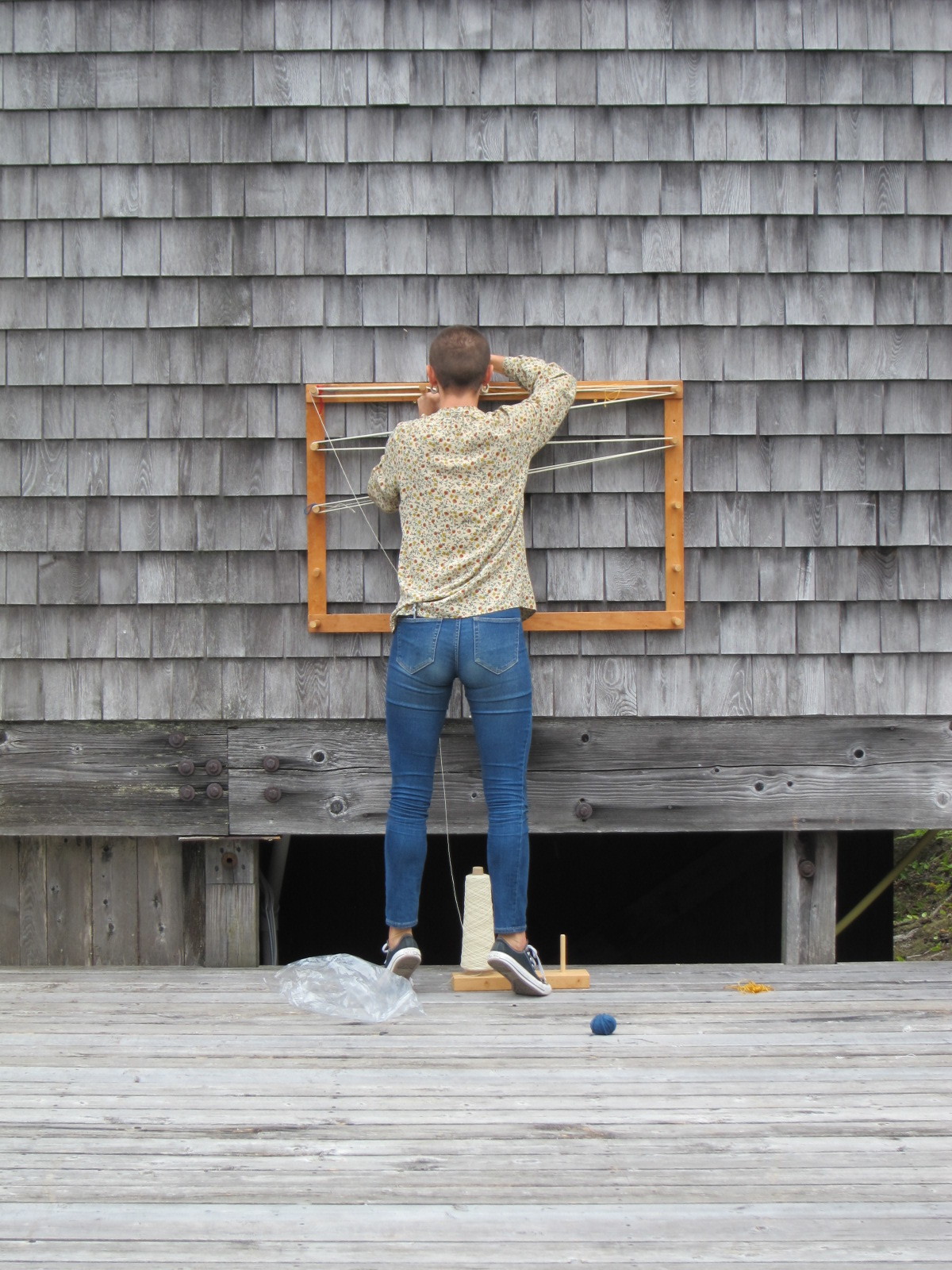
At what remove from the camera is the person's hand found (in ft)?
11.8

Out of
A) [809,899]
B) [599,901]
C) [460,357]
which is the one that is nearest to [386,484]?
[460,357]

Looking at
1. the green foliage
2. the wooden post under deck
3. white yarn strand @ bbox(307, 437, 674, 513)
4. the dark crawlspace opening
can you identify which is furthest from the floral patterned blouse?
the green foliage

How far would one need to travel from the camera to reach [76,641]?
3924 mm

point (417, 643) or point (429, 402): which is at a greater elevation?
point (429, 402)

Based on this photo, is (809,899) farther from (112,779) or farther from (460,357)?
(112,779)

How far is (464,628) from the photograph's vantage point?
3.27m

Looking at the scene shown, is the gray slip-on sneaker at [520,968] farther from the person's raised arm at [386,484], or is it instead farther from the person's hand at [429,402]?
the person's hand at [429,402]

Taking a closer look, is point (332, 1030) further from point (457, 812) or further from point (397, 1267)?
point (397, 1267)

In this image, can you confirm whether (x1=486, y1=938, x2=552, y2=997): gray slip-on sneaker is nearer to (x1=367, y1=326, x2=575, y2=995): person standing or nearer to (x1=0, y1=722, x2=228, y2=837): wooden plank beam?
(x1=367, y1=326, x2=575, y2=995): person standing

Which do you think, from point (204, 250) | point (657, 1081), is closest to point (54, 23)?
point (204, 250)

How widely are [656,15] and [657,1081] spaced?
3.00 m

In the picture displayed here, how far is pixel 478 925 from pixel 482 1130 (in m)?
1.17

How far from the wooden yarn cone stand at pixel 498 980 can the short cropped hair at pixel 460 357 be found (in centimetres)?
151

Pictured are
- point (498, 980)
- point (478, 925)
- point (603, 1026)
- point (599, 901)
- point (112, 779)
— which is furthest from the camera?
point (599, 901)
